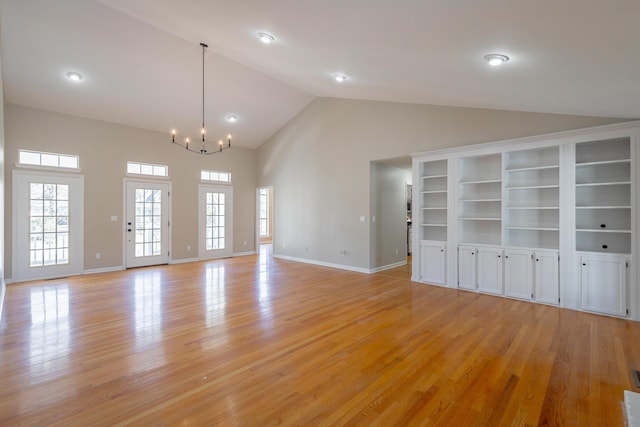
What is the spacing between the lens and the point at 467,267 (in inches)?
209

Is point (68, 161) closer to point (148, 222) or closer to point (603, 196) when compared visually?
point (148, 222)

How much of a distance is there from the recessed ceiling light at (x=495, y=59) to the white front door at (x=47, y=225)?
7.53 meters

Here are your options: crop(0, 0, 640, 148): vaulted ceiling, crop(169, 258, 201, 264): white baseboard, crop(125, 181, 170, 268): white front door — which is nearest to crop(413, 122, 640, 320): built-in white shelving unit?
crop(0, 0, 640, 148): vaulted ceiling

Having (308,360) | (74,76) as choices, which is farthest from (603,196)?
(74,76)

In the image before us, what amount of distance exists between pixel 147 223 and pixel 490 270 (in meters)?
7.34

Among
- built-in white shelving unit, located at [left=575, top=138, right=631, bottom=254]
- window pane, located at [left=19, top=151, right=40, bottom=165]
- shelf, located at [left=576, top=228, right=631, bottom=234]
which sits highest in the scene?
window pane, located at [left=19, top=151, right=40, bottom=165]

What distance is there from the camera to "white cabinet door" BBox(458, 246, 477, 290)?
5238 millimetres

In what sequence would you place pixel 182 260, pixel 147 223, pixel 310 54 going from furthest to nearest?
pixel 182 260
pixel 147 223
pixel 310 54

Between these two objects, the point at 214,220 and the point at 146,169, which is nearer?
the point at 146,169

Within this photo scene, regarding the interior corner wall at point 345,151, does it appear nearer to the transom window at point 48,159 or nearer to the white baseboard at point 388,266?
the white baseboard at point 388,266

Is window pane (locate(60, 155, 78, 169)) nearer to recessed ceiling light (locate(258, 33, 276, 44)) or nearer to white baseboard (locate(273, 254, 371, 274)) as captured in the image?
white baseboard (locate(273, 254, 371, 274))

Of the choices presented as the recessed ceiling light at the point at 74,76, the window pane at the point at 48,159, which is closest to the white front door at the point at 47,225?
the window pane at the point at 48,159

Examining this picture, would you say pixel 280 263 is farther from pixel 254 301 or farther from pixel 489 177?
pixel 489 177

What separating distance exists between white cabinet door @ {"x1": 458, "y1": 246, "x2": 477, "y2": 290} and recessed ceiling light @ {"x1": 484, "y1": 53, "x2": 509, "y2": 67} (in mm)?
3264
